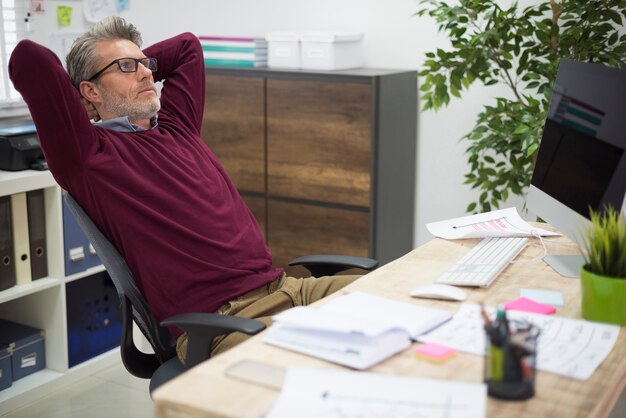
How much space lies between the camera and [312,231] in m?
3.98

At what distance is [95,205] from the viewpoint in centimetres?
225

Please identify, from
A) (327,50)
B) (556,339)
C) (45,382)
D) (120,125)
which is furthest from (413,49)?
(556,339)

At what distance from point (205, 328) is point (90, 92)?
0.96 meters

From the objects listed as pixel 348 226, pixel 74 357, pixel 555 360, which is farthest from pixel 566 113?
pixel 74 357

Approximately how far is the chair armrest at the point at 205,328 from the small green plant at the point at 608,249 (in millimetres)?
756

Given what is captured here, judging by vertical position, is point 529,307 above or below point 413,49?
below

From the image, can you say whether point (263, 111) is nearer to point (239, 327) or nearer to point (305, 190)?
point (305, 190)

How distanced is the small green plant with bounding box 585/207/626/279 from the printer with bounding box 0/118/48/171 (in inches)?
91.2

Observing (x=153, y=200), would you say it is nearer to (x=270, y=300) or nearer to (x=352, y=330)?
(x=270, y=300)

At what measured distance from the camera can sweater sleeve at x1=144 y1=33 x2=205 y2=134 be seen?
2734 millimetres

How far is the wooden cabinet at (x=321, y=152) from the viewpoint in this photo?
3768 millimetres

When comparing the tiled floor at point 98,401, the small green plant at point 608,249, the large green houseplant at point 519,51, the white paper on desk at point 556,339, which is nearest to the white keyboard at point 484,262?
the white paper on desk at point 556,339

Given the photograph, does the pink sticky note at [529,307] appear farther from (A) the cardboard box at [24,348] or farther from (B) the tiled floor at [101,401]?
(A) the cardboard box at [24,348]

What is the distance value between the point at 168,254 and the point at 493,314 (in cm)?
94
